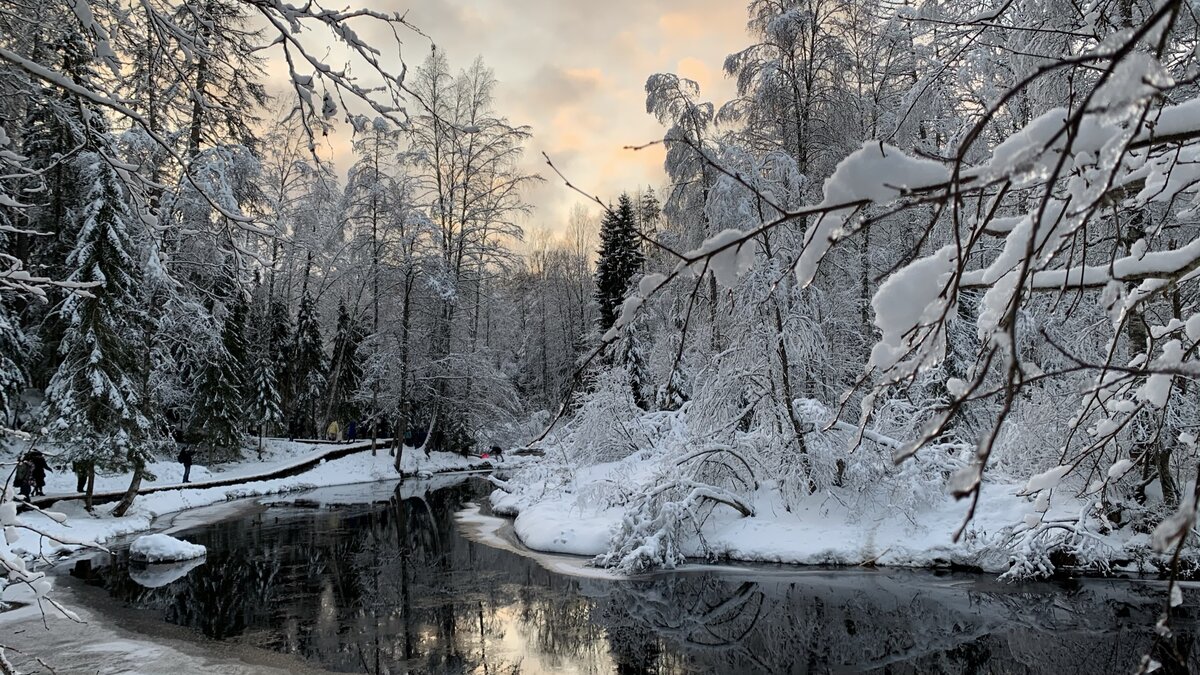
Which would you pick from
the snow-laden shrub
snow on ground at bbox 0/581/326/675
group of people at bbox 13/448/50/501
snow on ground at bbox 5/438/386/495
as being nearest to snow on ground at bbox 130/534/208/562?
snow on ground at bbox 5/438/386/495

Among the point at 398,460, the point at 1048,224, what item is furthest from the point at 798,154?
the point at 398,460

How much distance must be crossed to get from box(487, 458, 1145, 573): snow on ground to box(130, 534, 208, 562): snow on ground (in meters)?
5.74

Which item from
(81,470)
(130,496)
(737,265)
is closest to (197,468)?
(130,496)

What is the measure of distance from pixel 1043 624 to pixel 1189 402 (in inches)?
157

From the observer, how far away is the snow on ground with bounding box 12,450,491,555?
37.2ft

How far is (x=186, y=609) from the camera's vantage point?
8695mm

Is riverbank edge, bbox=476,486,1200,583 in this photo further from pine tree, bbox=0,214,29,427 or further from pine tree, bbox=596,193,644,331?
pine tree, bbox=596,193,644,331

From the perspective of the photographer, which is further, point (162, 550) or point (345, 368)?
point (345, 368)

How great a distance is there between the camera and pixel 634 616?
323 inches

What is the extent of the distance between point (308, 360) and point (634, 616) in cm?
2946

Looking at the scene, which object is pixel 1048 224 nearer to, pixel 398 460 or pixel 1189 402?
pixel 1189 402

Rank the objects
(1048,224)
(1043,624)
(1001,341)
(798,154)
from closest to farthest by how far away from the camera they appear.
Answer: (1001,341) < (1048,224) < (1043,624) < (798,154)

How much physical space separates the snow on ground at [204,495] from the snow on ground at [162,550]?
987mm

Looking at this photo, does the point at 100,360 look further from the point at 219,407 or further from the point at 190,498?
the point at 219,407
